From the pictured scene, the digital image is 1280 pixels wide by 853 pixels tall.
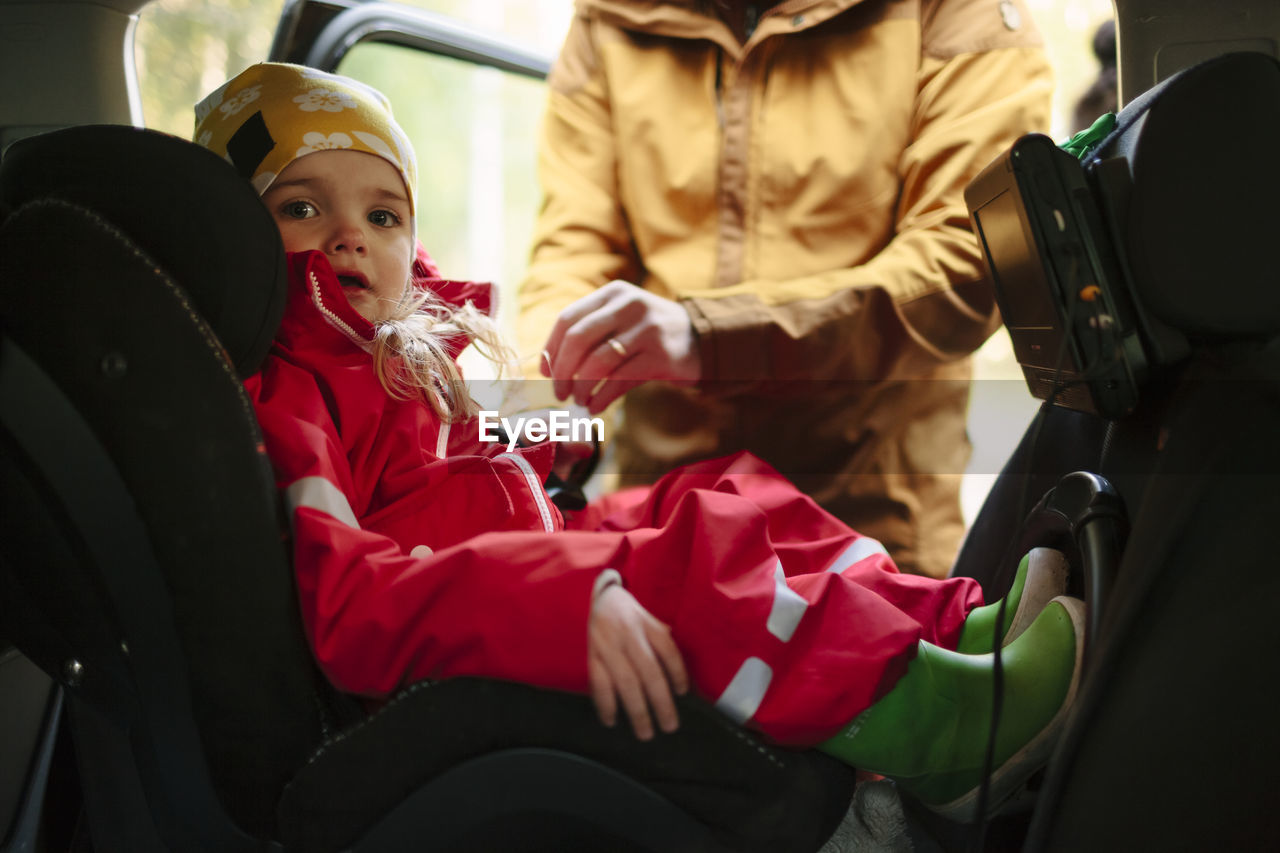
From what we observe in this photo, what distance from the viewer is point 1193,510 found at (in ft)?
2.27

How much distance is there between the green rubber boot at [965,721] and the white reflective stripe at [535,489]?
0.40 m

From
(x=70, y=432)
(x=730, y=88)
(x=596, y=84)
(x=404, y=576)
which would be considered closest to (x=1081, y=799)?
(x=404, y=576)

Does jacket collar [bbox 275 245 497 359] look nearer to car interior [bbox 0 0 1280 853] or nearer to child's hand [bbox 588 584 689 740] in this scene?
car interior [bbox 0 0 1280 853]

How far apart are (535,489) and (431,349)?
20cm

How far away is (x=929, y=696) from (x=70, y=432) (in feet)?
2.38

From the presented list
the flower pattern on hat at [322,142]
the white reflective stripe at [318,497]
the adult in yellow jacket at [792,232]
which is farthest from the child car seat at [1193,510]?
the flower pattern on hat at [322,142]

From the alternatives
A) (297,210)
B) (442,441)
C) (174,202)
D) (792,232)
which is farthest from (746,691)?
(792,232)

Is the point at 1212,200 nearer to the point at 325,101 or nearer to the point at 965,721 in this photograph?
the point at 965,721

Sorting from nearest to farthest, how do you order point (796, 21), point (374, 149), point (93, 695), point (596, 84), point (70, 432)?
1. point (70, 432)
2. point (93, 695)
3. point (374, 149)
4. point (796, 21)
5. point (596, 84)

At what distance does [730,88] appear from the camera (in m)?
1.35

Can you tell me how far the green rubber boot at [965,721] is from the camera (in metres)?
0.75

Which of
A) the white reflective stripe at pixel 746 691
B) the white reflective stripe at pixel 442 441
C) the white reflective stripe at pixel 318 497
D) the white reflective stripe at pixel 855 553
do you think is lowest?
the white reflective stripe at pixel 855 553

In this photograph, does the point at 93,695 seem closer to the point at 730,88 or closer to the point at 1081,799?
the point at 1081,799

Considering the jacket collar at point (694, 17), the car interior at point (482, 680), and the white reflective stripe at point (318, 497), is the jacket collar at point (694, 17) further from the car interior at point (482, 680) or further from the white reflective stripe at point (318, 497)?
the white reflective stripe at point (318, 497)
